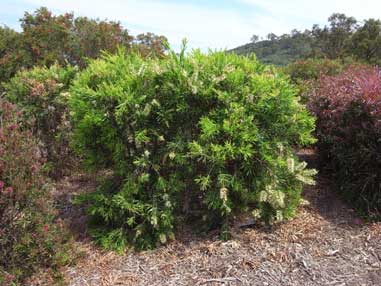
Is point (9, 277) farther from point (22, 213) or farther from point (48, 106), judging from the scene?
point (48, 106)

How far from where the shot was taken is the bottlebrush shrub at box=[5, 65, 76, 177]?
4961 mm

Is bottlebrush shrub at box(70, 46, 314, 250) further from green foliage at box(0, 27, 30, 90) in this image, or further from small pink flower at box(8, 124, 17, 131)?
green foliage at box(0, 27, 30, 90)

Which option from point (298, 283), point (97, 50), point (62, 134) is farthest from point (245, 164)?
point (97, 50)

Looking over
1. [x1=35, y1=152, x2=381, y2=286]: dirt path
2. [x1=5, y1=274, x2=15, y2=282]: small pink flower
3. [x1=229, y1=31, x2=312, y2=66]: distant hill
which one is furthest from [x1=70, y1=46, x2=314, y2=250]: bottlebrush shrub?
[x1=229, y1=31, x2=312, y2=66]: distant hill

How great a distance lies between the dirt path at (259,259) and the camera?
3174 millimetres

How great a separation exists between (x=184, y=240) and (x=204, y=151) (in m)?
0.92

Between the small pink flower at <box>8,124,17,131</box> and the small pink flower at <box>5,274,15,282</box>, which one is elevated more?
the small pink flower at <box>8,124,17,131</box>

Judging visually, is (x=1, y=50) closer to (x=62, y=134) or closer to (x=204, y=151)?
(x=62, y=134)

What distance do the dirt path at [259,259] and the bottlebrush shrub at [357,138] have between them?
43 centimetres

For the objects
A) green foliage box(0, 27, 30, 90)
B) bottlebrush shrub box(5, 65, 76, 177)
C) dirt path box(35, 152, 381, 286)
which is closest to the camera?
dirt path box(35, 152, 381, 286)

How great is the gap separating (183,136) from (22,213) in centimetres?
147

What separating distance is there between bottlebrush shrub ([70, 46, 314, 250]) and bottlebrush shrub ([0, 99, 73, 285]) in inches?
23.5

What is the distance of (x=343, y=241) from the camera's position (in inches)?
145

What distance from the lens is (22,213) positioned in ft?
9.69
